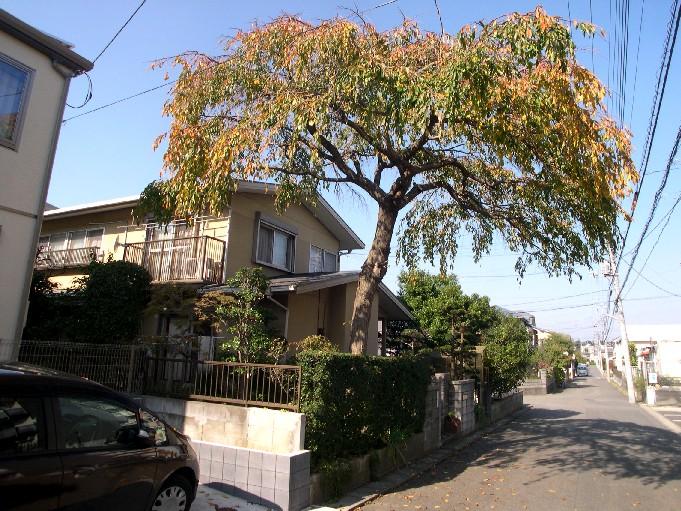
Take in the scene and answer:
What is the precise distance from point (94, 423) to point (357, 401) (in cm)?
418

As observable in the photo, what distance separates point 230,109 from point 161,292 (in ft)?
18.0

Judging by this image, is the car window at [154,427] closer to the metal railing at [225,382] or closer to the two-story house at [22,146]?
the metal railing at [225,382]

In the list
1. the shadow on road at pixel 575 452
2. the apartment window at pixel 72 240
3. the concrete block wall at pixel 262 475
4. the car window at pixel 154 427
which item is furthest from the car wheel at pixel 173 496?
the apartment window at pixel 72 240

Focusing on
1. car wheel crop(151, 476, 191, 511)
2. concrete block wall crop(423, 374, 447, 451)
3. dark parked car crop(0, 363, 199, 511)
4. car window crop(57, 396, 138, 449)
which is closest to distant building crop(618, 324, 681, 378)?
concrete block wall crop(423, 374, 447, 451)

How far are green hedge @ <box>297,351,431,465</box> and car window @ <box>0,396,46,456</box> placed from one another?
11.5ft

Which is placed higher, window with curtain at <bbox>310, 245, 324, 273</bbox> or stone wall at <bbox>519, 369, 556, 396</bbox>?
window with curtain at <bbox>310, 245, 324, 273</bbox>

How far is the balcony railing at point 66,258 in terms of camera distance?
16.0 m

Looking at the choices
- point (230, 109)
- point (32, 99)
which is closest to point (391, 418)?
point (230, 109)

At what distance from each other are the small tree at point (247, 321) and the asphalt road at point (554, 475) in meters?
3.51

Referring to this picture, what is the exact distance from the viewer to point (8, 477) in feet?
11.4

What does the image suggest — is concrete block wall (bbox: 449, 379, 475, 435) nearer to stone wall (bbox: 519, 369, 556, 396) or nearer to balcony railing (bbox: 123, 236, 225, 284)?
balcony railing (bbox: 123, 236, 225, 284)

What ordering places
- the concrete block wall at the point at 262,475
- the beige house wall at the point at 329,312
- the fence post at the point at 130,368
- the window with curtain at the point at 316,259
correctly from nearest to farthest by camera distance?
the concrete block wall at the point at 262,475, the fence post at the point at 130,368, the beige house wall at the point at 329,312, the window with curtain at the point at 316,259

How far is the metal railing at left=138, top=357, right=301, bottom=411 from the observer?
7.10 meters

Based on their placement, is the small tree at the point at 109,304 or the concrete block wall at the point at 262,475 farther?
the small tree at the point at 109,304
